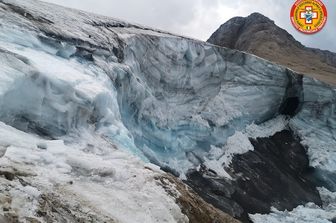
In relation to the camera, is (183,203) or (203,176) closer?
(183,203)

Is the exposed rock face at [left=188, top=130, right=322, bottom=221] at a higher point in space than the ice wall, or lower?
lower

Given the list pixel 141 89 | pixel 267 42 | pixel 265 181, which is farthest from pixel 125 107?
pixel 267 42

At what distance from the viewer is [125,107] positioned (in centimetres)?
1727

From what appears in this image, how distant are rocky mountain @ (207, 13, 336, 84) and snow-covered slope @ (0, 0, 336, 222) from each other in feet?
41.3

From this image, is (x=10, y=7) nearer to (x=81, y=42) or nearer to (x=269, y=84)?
(x=81, y=42)

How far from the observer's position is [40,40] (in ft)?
40.3

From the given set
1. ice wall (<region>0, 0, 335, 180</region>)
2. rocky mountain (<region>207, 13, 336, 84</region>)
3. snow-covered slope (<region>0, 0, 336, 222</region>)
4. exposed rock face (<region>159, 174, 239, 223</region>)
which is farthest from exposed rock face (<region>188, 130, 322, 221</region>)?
rocky mountain (<region>207, 13, 336, 84</region>)

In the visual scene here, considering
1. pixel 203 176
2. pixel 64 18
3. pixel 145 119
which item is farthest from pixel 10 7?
pixel 203 176

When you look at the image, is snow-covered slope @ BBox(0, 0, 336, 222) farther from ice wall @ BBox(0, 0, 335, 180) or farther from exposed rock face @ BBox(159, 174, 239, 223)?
exposed rock face @ BBox(159, 174, 239, 223)

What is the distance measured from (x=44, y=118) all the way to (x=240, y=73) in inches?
721

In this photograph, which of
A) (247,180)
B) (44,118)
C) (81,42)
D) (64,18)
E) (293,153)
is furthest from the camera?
(293,153)

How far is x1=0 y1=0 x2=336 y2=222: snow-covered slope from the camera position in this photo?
721 cm

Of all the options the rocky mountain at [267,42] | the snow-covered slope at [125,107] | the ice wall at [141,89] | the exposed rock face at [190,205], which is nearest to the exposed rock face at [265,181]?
the snow-covered slope at [125,107]

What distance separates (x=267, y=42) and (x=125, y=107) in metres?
32.2
